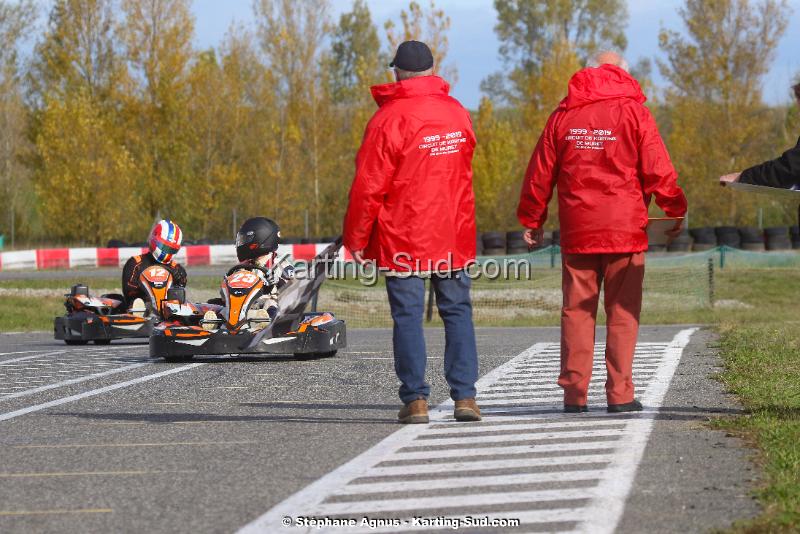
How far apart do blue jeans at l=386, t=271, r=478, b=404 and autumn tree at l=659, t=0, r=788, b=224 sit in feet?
138

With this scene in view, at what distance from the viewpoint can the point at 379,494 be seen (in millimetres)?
4613

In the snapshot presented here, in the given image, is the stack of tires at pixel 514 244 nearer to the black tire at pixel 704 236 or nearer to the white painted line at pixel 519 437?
the black tire at pixel 704 236

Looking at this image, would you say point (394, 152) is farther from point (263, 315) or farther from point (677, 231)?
point (263, 315)

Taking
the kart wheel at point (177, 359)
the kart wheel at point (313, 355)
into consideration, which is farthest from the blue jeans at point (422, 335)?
the kart wheel at point (177, 359)

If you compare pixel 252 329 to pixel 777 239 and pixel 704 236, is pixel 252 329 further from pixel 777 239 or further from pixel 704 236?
pixel 777 239

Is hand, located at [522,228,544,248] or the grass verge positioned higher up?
hand, located at [522,228,544,248]

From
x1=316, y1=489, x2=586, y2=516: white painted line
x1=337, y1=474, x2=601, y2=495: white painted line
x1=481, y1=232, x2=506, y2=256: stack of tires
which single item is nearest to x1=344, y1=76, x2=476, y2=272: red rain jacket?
x1=337, y1=474, x2=601, y2=495: white painted line

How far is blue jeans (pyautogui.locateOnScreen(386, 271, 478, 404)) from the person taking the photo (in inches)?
257

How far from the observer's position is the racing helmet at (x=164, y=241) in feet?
43.7

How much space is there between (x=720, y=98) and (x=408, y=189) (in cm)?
4420

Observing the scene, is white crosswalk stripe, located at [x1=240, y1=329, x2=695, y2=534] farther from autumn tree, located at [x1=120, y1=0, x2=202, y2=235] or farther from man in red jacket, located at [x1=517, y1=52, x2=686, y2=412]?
autumn tree, located at [x1=120, y1=0, x2=202, y2=235]

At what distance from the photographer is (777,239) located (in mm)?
40688

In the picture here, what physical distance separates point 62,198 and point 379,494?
44.4 meters

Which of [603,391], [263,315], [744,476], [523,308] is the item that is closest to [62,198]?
[523,308]
